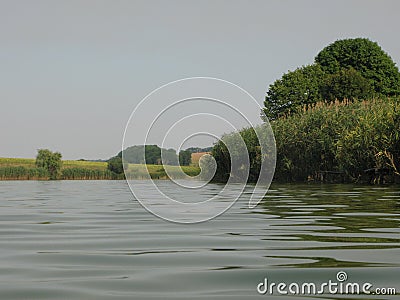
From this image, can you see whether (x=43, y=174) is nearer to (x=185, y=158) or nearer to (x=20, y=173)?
(x=20, y=173)

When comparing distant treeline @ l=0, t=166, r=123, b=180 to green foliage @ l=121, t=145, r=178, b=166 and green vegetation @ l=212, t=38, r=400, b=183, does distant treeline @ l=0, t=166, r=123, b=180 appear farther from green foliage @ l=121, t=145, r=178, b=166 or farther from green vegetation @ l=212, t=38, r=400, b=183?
green foliage @ l=121, t=145, r=178, b=166

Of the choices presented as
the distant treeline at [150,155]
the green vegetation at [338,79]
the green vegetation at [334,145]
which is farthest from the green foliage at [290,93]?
the distant treeline at [150,155]

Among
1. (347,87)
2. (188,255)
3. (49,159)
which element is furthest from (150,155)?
(49,159)

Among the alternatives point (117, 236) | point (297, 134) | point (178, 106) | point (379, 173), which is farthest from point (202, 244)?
point (297, 134)

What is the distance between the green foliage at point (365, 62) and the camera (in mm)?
48719

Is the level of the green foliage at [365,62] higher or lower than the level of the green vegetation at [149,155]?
higher

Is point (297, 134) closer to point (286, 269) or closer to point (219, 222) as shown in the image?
point (219, 222)

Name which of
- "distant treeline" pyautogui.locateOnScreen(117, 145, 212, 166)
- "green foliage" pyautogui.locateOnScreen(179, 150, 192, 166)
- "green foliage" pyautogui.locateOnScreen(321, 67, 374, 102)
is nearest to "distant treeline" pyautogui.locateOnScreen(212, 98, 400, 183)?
"green foliage" pyautogui.locateOnScreen(179, 150, 192, 166)

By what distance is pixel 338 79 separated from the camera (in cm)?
4369

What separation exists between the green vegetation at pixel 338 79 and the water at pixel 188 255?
34808 millimetres

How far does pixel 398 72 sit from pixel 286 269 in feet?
163

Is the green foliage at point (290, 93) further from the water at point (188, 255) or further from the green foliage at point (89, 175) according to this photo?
the water at point (188, 255)

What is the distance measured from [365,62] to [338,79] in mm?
6838

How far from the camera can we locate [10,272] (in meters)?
3.67
